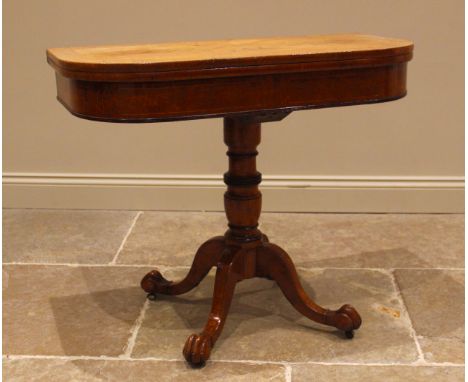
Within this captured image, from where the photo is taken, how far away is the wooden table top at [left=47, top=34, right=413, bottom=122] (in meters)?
1.55

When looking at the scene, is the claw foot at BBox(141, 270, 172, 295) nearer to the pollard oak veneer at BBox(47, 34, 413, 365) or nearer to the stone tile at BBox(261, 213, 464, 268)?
the pollard oak veneer at BBox(47, 34, 413, 365)

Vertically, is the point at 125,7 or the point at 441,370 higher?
the point at 125,7

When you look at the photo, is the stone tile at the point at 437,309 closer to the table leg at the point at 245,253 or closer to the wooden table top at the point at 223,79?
the table leg at the point at 245,253

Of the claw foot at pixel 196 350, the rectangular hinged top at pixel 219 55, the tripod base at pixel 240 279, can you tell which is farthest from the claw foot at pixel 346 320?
the rectangular hinged top at pixel 219 55

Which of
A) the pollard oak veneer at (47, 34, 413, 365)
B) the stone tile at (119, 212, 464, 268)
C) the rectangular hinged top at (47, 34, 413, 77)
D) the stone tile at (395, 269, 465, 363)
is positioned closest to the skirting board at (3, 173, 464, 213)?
the stone tile at (119, 212, 464, 268)

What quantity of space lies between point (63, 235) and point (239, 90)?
1.49 meters

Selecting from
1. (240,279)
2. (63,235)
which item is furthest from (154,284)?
(63,235)

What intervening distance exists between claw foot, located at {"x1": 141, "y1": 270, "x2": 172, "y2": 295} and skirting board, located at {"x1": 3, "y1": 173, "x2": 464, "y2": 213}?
2.81 feet

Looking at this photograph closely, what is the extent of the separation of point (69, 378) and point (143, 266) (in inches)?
29.5

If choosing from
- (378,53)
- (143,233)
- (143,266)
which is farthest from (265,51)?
(143,233)

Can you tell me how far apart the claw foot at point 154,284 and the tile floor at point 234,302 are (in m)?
0.04

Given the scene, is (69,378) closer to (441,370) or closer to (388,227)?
(441,370)

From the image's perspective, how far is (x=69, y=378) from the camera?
1.86m

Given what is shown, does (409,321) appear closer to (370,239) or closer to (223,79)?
(370,239)
